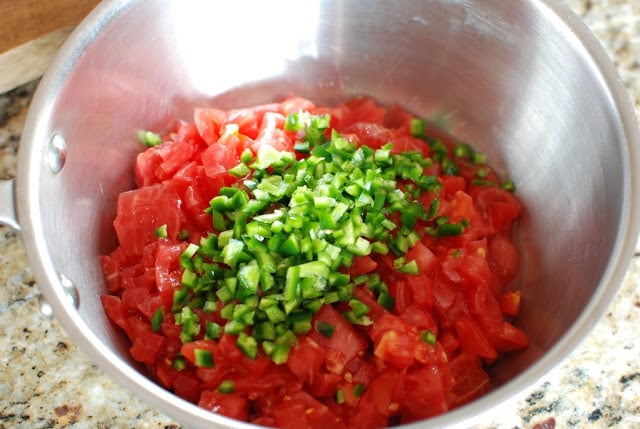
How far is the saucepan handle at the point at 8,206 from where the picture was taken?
69.1 inches

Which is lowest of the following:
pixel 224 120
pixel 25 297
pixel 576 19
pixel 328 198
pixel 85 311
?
pixel 25 297

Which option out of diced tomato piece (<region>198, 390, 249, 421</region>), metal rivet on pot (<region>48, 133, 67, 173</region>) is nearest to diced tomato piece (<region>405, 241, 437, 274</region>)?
diced tomato piece (<region>198, 390, 249, 421</region>)

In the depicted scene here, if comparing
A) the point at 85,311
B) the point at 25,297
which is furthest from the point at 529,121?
the point at 25,297

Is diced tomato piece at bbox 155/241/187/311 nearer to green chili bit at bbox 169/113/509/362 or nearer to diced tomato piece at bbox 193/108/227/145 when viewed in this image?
green chili bit at bbox 169/113/509/362

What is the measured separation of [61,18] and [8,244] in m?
0.78

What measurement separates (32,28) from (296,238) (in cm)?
121

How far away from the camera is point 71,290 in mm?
1900

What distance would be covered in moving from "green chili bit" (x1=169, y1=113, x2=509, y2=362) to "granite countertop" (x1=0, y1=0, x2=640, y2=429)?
1.15 feet

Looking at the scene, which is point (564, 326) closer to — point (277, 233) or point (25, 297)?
point (277, 233)

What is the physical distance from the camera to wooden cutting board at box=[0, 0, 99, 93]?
239 cm

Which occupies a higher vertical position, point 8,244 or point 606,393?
point 606,393

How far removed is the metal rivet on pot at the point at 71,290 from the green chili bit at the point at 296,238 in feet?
0.87

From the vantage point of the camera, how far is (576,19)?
2.10 meters

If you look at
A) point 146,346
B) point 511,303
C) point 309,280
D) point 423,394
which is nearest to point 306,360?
point 309,280
